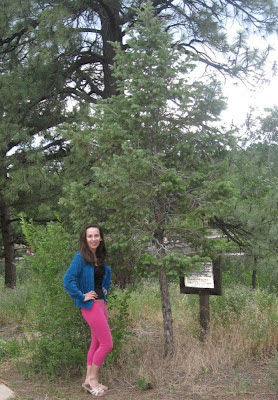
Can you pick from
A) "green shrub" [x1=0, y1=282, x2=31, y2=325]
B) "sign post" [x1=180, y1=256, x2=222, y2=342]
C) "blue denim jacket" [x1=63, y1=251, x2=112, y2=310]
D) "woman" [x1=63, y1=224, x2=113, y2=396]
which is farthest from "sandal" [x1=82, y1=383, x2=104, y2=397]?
"green shrub" [x1=0, y1=282, x2=31, y2=325]

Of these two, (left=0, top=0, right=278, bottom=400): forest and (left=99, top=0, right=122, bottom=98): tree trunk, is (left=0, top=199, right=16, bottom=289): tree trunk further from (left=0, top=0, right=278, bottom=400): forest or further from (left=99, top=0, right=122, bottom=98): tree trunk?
(left=0, top=0, right=278, bottom=400): forest

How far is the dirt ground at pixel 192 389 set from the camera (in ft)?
13.7

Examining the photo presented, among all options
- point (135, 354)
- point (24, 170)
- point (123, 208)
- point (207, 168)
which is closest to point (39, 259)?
point (123, 208)

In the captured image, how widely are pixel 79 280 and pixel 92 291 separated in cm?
17

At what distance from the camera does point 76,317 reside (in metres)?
4.77

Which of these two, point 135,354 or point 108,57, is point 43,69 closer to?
point 108,57

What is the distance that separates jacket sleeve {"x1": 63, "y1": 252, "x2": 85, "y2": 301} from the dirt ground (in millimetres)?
947

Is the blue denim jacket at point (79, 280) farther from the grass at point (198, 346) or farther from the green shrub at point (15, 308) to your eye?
the green shrub at point (15, 308)

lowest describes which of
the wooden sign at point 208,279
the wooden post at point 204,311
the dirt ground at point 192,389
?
the dirt ground at point 192,389

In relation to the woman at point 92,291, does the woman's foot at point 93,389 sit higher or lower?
lower

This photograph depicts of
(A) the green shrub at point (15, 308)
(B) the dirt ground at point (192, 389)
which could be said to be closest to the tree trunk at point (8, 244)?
(A) the green shrub at point (15, 308)

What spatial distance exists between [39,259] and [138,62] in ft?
7.63

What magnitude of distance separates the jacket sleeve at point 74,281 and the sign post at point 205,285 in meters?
1.44

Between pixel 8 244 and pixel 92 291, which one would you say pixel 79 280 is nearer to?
pixel 92 291
